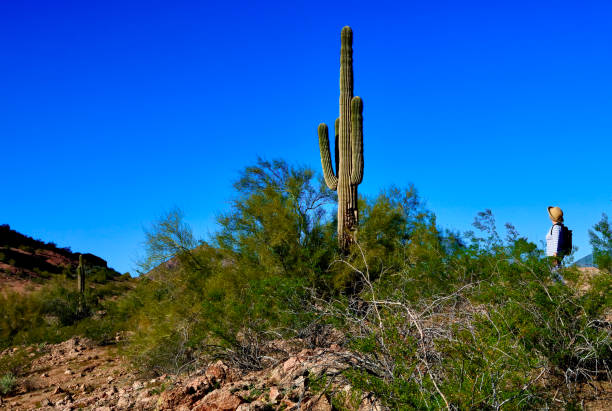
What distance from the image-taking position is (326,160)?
583 inches

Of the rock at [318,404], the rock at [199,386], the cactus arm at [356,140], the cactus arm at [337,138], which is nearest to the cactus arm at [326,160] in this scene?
the cactus arm at [337,138]

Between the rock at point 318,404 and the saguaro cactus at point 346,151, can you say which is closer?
the rock at point 318,404

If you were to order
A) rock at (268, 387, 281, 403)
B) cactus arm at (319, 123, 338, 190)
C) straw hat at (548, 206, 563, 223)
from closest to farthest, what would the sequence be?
1. rock at (268, 387, 281, 403)
2. straw hat at (548, 206, 563, 223)
3. cactus arm at (319, 123, 338, 190)

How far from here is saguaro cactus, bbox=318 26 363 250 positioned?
13430 mm

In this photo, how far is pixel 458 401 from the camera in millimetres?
4367

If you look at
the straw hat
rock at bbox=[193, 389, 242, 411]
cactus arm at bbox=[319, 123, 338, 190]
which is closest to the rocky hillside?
rock at bbox=[193, 389, 242, 411]

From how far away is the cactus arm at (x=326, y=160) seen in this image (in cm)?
1441

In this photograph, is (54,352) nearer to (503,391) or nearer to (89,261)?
(503,391)

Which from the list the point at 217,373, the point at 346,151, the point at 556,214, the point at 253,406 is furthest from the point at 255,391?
the point at 346,151

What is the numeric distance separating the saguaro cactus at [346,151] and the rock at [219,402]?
23.7ft

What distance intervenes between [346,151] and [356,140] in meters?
0.39

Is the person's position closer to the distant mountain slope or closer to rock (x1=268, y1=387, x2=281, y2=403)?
rock (x1=268, y1=387, x2=281, y2=403)

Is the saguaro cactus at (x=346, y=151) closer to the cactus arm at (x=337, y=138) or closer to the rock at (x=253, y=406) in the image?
the cactus arm at (x=337, y=138)

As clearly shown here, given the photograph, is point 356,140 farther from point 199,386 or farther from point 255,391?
point 255,391
